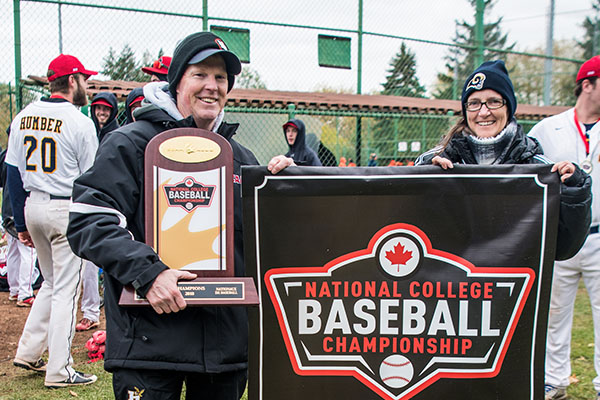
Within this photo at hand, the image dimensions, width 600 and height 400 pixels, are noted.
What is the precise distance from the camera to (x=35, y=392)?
4.11m

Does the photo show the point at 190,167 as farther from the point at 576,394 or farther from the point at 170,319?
the point at 576,394

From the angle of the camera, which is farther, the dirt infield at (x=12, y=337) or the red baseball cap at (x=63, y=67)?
the dirt infield at (x=12, y=337)

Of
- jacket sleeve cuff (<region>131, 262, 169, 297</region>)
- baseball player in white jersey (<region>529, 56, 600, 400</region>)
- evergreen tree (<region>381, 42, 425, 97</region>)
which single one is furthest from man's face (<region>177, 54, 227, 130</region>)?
evergreen tree (<region>381, 42, 425, 97</region>)

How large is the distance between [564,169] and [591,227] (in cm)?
200

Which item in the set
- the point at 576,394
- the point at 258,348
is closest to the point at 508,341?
the point at 258,348

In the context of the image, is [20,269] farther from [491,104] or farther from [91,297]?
[491,104]

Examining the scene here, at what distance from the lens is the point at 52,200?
433cm

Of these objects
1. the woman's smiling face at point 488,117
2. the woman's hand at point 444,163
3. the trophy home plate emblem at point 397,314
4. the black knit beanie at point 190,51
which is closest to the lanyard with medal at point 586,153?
the woman's smiling face at point 488,117

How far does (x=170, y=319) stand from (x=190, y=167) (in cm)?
54

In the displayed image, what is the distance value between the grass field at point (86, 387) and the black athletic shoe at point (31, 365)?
0.25 ft

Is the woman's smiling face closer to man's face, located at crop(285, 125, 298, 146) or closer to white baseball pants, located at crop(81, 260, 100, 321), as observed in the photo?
white baseball pants, located at crop(81, 260, 100, 321)

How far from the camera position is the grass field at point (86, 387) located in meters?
4.03

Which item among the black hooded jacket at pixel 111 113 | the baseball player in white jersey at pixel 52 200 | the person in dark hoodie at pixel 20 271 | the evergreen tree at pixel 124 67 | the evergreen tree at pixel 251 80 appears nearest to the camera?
the baseball player in white jersey at pixel 52 200

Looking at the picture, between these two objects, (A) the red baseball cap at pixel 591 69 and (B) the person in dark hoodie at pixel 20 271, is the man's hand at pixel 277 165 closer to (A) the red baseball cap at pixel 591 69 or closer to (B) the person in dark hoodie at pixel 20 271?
(A) the red baseball cap at pixel 591 69
